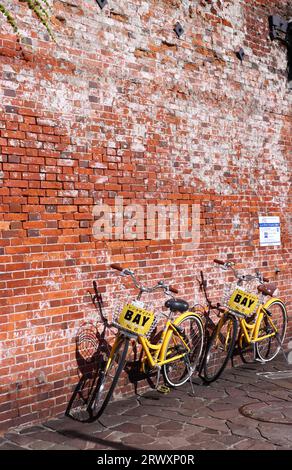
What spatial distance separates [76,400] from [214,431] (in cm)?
144

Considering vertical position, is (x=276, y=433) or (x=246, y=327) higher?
(x=246, y=327)

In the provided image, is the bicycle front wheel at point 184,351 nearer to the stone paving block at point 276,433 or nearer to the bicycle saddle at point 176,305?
the bicycle saddle at point 176,305

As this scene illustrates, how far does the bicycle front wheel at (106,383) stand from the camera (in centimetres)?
533

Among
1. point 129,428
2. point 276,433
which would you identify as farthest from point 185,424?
point 276,433

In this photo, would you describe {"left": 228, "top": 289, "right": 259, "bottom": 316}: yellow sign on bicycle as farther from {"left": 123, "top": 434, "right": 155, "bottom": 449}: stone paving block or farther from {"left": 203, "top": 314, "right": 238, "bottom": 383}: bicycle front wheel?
{"left": 123, "top": 434, "right": 155, "bottom": 449}: stone paving block

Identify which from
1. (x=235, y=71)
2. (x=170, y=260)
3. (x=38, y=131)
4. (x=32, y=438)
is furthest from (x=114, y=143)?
(x=32, y=438)

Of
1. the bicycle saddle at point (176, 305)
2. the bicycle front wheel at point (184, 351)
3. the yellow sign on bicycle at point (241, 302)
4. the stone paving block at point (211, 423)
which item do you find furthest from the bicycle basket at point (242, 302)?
the stone paving block at point (211, 423)

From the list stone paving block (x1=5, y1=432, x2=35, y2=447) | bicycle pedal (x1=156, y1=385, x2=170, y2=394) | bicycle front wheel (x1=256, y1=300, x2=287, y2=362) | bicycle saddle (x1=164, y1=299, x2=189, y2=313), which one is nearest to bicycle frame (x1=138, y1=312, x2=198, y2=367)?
bicycle saddle (x1=164, y1=299, x2=189, y2=313)

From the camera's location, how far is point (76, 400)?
5.65 metres

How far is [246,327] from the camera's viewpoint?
23.3ft

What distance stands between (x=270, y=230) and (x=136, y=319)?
3508 millimetres

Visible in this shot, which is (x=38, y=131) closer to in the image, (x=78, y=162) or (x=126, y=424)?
(x=78, y=162)

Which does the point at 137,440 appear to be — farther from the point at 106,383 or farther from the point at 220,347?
the point at 220,347

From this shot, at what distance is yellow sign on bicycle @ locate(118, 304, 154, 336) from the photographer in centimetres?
546
